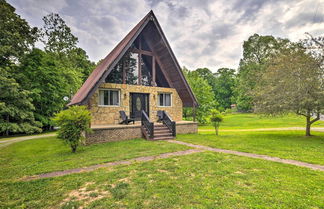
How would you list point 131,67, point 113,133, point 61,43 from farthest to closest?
point 61,43, point 131,67, point 113,133

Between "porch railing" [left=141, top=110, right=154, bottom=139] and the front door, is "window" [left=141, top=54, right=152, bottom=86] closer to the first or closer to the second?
the front door

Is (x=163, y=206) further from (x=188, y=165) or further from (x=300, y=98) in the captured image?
(x=300, y=98)

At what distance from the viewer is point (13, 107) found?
13.7 metres

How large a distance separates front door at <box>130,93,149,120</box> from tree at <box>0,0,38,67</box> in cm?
1272

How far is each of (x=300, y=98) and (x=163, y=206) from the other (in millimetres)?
10507

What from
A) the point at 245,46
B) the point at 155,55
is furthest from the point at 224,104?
the point at 155,55

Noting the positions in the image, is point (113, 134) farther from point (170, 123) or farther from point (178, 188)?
point (178, 188)

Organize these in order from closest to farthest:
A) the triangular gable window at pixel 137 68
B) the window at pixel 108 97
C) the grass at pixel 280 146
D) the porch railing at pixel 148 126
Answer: the grass at pixel 280 146 → the porch railing at pixel 148 126 → the window at pixel 108 97 → the triangular gable window at pixel 137 68

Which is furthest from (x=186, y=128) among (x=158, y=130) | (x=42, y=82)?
(x=42, y=82)

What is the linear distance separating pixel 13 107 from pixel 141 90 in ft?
38.4

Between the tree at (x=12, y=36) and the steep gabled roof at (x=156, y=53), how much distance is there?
9.01 metres

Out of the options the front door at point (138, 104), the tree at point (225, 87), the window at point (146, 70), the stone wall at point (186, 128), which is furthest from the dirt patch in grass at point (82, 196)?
the tree at point (225, 87)

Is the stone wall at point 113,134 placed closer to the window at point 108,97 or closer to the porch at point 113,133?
the porch at point 113,133

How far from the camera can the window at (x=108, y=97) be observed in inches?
428
